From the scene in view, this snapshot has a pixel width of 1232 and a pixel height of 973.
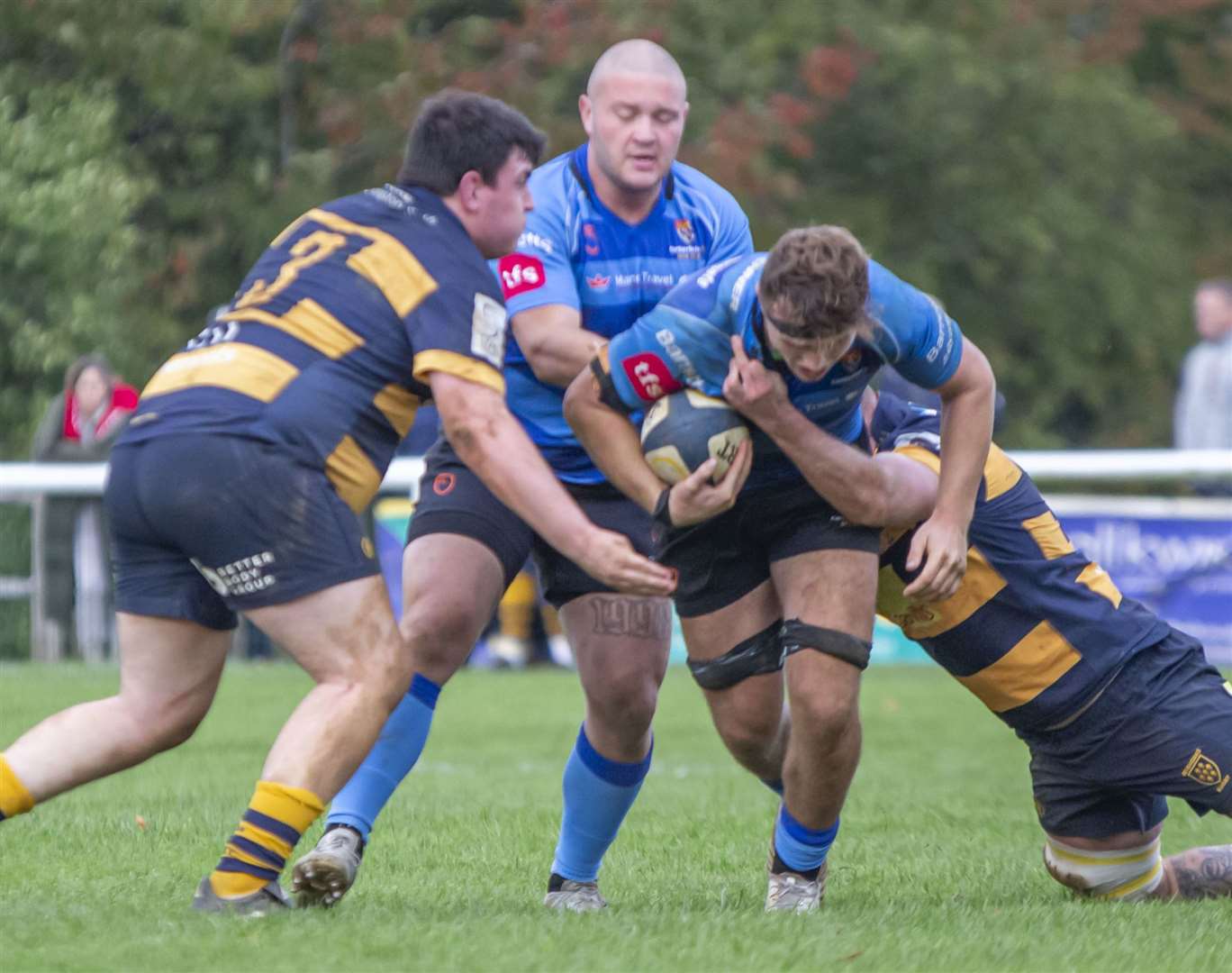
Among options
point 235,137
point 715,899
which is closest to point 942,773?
point 715,899

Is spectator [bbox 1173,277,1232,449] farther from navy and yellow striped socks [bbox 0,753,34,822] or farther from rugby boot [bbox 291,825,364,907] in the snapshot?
navy and yellow striped socks [bbox 0,753,34,822]

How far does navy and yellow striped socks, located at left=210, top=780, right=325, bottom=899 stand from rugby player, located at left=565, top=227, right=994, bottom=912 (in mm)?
1192

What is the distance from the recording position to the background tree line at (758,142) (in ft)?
64.1

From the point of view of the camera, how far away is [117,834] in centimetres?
725

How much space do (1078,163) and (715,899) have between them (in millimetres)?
19902

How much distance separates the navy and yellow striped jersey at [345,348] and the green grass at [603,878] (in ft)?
3.66

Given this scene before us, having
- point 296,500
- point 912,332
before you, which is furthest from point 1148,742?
point 296,500

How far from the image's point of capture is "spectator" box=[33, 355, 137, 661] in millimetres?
15102

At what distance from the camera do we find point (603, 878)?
21.9 feet

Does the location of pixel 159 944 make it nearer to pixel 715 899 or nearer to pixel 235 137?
pixel 715 899

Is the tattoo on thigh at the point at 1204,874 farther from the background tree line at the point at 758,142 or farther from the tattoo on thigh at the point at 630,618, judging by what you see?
the background tree line at the point at 758,142

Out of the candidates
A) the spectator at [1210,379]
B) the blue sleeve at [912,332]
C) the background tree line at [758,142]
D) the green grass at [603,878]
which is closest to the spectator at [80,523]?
the green grass at [603,878]

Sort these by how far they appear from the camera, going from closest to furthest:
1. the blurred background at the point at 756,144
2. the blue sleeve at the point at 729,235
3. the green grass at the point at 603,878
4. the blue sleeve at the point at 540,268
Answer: the green grass at the point at 603,878 → the blue sleeve at the point at 540,268 → the blue sleeve at the point at 729,235 → the blurred background at the point at 756,144

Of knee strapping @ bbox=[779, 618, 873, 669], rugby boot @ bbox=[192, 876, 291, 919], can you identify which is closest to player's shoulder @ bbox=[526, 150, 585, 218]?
knee strapping @ bbox=[779, 618, 873, 669]
